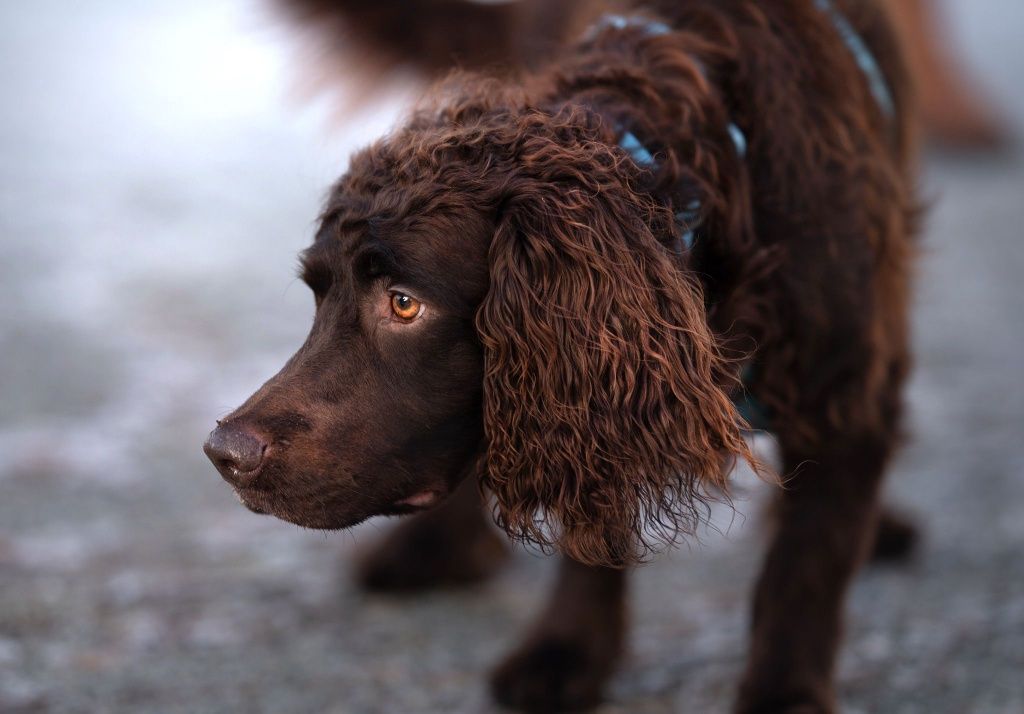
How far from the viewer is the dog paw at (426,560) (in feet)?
11.5

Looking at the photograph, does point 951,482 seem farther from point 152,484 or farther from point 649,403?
point 152,484

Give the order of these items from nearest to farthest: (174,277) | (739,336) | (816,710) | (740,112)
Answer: (739,336) → (740,112) → (816,710) → (174,277)

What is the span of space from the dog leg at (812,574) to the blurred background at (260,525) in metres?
0.23

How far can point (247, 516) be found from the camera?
3992 mm

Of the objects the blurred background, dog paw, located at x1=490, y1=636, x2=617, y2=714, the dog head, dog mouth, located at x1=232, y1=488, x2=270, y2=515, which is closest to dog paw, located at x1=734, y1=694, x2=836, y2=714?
the blurred background

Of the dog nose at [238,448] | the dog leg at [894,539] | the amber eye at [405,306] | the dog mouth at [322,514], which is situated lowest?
the dog leg at [894,539]

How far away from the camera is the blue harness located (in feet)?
7.13

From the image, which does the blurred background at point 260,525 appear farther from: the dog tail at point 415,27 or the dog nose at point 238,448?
the dog nose at point 238,448

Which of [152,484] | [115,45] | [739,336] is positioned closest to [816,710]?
[739,336]

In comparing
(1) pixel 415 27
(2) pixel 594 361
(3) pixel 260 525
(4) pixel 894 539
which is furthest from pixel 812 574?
(1) pixel 415 27

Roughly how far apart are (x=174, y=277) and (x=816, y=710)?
4.84 metres

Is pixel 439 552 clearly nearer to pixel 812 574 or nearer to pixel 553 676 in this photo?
pixel 553 676

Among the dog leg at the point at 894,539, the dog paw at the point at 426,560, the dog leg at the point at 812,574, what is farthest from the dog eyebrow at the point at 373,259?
the dog leg at the point at 894,539

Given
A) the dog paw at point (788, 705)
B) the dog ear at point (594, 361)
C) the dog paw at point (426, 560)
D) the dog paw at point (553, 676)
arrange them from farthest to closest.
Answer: the dog paw at point (426, 560) < the dog paw at point (553, 676) < the dog paw at point (788, 705) < the dog ear at point (594, 361)
